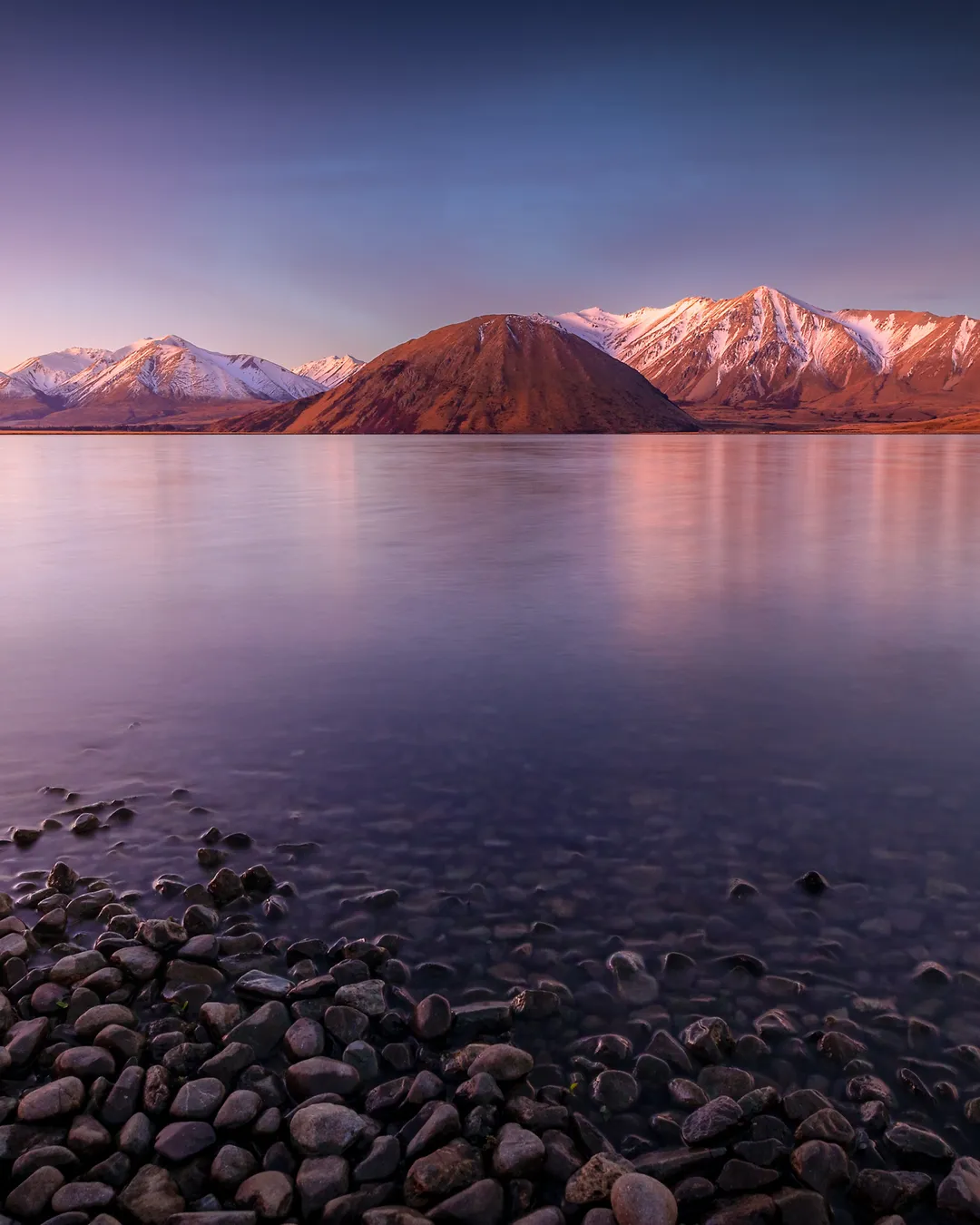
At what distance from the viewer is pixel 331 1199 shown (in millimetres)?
4664

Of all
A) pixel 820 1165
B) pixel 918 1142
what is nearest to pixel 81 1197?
pixel 820 1165

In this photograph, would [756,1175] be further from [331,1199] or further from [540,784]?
[540,784]

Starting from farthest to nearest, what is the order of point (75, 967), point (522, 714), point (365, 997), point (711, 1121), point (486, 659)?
point (486, 659) → point (522, 714) → point (75, 967) → point (365, 997) → point (711, 1121)

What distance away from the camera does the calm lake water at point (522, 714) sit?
8.15 meters

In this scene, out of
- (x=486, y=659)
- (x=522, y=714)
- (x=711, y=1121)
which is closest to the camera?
(x=711, y=1121)

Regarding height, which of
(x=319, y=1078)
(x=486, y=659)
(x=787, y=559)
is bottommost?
(x=319, y=1078)

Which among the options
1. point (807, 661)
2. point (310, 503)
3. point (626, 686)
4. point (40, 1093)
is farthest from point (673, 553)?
point (310, 503)

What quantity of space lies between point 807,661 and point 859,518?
25.2 meters

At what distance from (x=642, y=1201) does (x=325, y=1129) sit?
1.87 meters

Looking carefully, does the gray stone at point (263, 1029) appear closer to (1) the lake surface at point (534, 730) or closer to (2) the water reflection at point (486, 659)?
(1) the lake surface at point (534, 730)

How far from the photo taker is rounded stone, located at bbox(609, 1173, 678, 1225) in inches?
176

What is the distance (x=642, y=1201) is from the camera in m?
4.52

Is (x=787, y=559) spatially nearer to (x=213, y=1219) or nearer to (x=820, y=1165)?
(x=820, y=1165)

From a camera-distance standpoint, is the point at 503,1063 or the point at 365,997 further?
the point at 365,997
